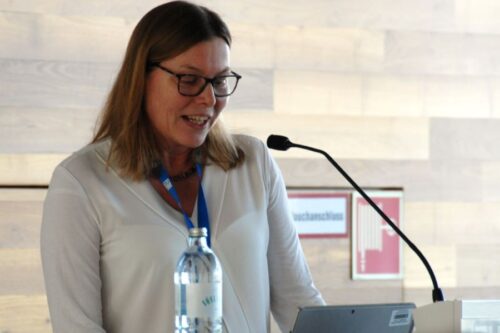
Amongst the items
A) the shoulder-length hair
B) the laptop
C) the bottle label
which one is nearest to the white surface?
the laptop

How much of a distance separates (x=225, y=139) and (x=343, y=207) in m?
1.50

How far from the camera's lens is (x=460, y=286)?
4.17 meters

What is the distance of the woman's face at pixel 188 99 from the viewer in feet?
7.57

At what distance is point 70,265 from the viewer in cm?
222

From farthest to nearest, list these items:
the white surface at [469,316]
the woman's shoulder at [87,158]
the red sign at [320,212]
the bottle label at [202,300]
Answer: the red sign at [320,212] < the woman's shoulder at [87,158] < the bottle label at [202,300] < the white surface at [469,316]

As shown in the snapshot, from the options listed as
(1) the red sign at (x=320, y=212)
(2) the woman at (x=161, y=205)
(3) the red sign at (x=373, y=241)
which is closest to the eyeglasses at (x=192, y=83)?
(2) the woman at (x=161, y=205)

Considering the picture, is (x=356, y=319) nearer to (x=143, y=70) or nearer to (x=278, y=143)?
(x=278, y=143)

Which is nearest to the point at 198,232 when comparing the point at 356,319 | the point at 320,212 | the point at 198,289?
the point at 198,289

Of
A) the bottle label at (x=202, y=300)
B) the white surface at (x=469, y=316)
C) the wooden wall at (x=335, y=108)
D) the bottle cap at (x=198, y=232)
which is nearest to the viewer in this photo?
the white surface at (x=469, y=316)

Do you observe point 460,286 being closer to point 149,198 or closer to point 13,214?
point 13,214

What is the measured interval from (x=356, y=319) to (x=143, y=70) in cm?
77

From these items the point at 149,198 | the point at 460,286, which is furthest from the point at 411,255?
the point at 149,198

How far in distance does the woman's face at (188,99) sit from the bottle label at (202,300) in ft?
1.45

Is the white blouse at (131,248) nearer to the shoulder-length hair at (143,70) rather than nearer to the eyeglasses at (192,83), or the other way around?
the shoulder-length hair at (143,70)
